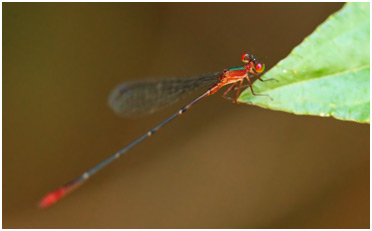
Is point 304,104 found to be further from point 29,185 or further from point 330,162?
point 29,185

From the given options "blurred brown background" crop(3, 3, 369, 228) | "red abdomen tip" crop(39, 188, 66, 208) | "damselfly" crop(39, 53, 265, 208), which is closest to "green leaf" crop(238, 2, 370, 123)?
"damselfly" crop(39, 53, 265, 208)

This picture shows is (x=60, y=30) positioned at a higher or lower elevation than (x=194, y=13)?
lower

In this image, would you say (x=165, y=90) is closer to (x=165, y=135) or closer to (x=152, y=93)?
(x=152, y=93)

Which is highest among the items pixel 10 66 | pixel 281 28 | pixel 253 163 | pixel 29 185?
pixel 281 28

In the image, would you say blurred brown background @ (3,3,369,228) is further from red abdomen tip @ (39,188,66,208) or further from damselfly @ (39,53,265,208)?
red abdomen tip @ (39,188,66,208)

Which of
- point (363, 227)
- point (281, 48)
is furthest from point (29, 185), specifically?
point (363, 227)

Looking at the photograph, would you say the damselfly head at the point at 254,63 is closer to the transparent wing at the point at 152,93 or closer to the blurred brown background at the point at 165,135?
the transparent wing at the point at 152,93

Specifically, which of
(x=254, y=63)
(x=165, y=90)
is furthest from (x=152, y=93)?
(x=254, y=63)
